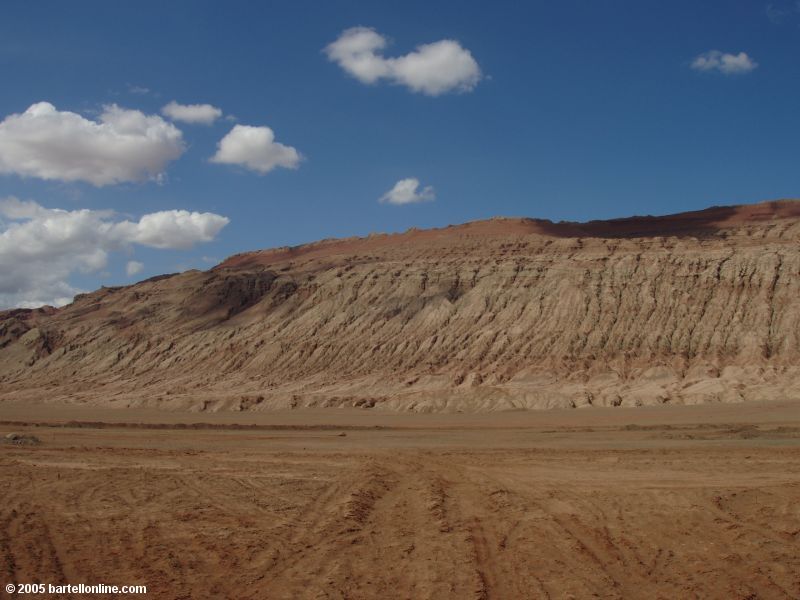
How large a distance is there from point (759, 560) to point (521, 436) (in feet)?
68.7

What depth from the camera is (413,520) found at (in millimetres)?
13195

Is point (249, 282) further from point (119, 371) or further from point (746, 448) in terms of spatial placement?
point (746, 448)

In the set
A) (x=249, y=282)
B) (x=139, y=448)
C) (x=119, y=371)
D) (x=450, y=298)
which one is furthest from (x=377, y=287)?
(x=139, y=448)

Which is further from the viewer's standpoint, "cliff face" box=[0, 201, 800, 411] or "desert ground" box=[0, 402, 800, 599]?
"cliff face" box=[0, 201, 800, 411]

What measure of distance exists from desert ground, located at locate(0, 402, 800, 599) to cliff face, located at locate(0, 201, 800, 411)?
23.6 m

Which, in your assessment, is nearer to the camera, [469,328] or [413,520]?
[413,520]

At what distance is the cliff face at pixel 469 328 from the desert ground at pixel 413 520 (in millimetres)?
23594

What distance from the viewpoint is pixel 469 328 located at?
197ft

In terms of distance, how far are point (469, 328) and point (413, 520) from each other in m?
47.1

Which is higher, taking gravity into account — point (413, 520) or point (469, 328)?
point (469, 328)

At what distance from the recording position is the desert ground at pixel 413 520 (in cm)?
970

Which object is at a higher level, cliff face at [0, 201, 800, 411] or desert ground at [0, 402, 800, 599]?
cliff face at [0, 201, 800, 411]

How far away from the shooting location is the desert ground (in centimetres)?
970

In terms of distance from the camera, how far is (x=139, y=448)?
27.5m
